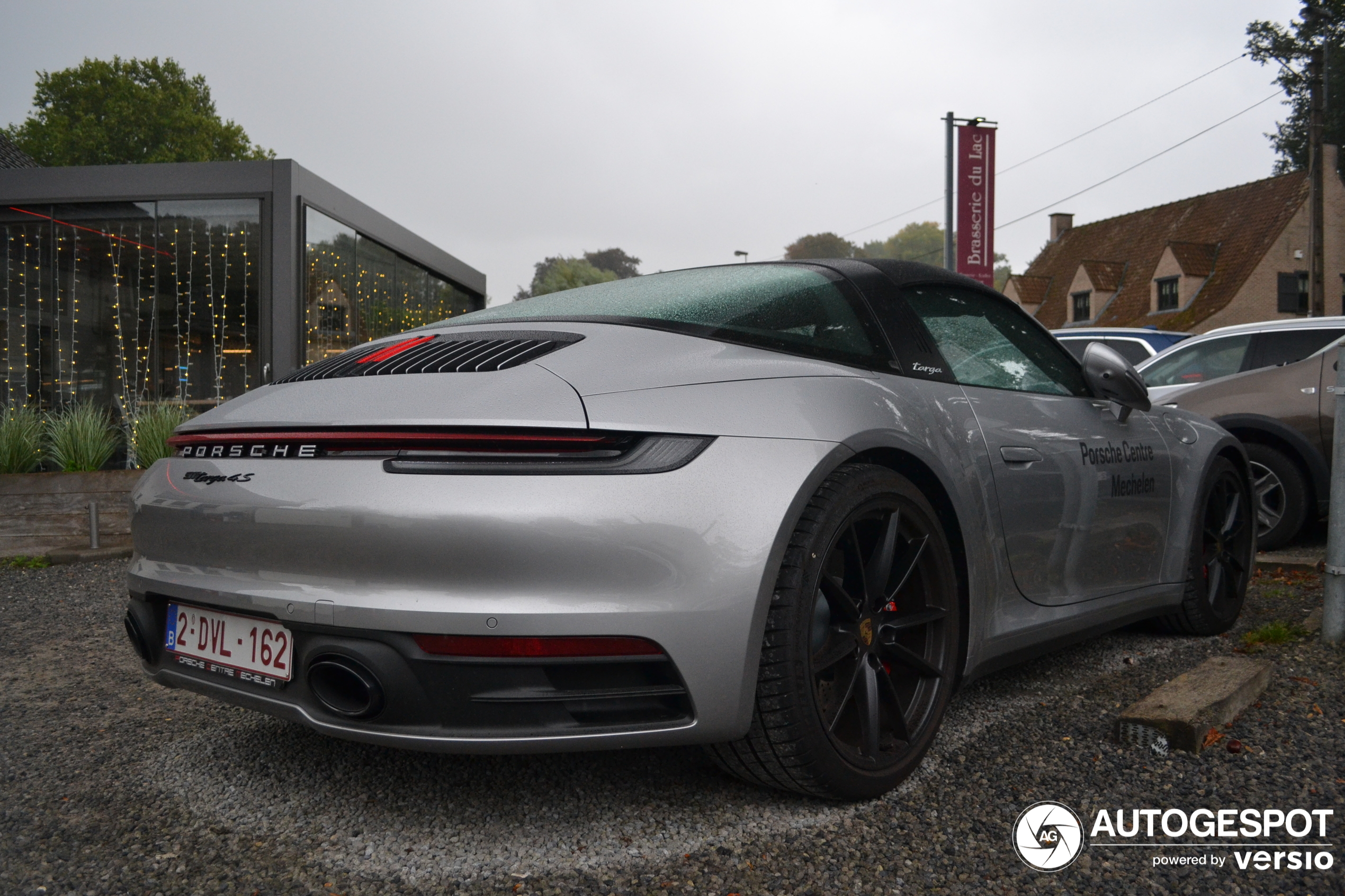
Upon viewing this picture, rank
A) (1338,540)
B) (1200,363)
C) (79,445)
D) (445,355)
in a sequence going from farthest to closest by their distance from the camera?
(79,445)
(1200,363)
(1338,540)
(445,355)

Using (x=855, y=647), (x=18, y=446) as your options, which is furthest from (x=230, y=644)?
(x=18, y=446)

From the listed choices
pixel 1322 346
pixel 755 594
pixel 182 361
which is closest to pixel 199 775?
pixel 755 594

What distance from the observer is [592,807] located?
2.31 metres

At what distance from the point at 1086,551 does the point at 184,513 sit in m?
2.44

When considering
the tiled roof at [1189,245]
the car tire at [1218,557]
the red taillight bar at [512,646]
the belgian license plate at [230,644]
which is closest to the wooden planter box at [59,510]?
the belgian license plate at [230,644]

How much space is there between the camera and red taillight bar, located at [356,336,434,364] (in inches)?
93.1

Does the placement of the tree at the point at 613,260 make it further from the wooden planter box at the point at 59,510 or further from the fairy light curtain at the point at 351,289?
the wooden planter box at the point at 59,510

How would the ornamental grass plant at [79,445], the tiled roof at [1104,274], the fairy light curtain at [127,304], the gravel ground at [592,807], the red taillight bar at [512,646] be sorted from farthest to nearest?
the tiled roof at [1104,274] → the fairy light curtain at [127,304] → the ornamental grass plant at [79,445] → the gravel ground at [592,807] → the red taillight bar at [512,646]

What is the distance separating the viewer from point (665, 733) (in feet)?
6.31

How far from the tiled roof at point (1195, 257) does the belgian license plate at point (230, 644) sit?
107ft

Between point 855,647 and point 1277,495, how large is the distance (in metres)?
5.09

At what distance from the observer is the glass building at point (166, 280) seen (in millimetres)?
11219

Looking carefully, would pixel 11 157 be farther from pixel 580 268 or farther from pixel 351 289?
pixel 580 268

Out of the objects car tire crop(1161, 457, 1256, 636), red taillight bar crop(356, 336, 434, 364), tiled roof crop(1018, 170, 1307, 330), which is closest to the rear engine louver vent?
red taillight bar crop(356, 336, 434, 364)
